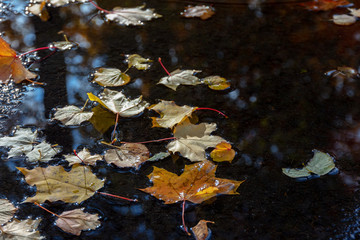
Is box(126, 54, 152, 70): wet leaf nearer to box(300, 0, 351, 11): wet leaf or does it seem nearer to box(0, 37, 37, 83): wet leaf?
box(0, 37, 37, 83): wet leaf

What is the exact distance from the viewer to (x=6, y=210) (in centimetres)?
111

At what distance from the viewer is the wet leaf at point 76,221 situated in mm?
1065

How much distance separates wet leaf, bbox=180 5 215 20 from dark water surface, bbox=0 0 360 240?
1.8 inches

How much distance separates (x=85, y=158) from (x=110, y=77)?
51 centimetres

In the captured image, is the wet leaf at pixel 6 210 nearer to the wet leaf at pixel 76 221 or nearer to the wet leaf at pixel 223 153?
the wet leaf at pixel 76 221

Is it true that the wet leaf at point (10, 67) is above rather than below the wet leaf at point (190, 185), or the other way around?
above

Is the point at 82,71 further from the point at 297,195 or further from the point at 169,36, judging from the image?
the point at 297,195

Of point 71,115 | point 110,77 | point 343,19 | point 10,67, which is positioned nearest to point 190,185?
point 71,115

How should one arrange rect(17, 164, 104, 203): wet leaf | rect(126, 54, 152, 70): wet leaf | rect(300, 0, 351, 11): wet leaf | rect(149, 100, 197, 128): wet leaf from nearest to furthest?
rect(17, 164, 104, 203): wet leaf, rect(149, 100, 197, 128): wet leaf, rect(126, 54, 152, 70): wet leaf, rect(300, 0, 351, 11): wet leaf

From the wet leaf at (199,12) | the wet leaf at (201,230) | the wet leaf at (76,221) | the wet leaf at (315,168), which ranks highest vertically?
the wet leaf at (199,12)

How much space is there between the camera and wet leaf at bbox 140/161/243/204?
1.15 m

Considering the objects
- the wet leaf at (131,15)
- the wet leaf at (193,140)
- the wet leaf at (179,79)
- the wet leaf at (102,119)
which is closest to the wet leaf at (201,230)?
the wet leaf at (193,140)

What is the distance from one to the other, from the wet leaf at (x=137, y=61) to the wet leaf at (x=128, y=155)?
54 cm

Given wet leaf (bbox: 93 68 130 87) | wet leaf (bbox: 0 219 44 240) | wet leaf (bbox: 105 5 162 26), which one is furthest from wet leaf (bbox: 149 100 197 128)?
wet leaf (bbox: 105 5 162 26)
